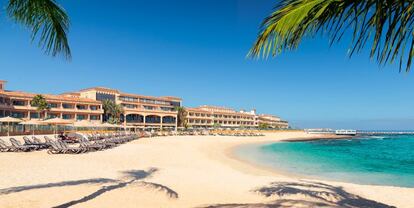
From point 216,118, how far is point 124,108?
33.1 meters

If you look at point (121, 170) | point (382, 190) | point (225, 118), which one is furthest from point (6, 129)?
point (225, 118)

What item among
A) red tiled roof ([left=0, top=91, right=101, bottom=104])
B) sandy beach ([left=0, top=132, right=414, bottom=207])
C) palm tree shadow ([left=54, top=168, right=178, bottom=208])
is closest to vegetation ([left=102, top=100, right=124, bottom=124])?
red tiled roof ([left=0, top=91, right=101, bottom=104])

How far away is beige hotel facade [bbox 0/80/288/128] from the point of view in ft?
159

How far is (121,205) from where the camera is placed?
684cm

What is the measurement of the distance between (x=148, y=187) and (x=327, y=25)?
756 cm

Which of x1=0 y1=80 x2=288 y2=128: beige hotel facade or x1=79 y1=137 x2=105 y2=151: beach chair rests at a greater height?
x1=0 y1=80 x2=288 y2=128: beige hotel facade

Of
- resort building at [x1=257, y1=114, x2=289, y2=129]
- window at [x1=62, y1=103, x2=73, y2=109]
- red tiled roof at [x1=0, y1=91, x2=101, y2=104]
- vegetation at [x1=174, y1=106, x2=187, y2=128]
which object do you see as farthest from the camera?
resort building at [x1=257, y1=114, x2=289, y2=129]

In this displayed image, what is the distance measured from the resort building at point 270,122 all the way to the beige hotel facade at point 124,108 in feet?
29.7

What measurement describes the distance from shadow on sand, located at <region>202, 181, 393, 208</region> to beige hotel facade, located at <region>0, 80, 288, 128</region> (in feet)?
90.1

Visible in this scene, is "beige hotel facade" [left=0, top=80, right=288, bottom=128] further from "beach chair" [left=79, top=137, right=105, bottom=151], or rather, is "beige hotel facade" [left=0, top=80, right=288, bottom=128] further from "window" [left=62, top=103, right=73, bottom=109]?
"beach chair" [left=79, top=137, right=105, bottom=151]

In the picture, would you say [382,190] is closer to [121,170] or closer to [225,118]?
[121,170]

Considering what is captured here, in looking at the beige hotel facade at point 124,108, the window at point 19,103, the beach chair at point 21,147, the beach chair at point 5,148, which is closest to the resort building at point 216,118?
the beige hotel facade at point 124,108

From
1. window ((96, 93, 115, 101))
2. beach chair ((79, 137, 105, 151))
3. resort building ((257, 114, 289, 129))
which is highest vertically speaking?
window ((96, 93, 115, 101))

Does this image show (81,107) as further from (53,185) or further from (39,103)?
(53,185)
